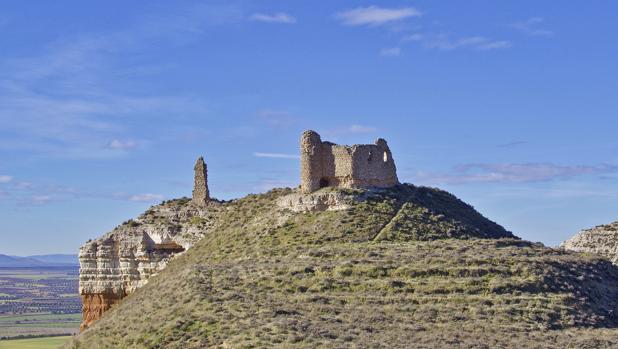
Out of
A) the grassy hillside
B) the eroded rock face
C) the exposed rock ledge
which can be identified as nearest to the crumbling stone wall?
the exposed rock ledge

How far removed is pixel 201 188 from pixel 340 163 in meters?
12.8

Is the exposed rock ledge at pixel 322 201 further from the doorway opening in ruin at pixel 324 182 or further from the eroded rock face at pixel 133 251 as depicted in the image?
the eroded rock face at pixel 133 251

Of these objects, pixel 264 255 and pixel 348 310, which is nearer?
pixel 348 310

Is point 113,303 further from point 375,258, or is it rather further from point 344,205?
point 375,258

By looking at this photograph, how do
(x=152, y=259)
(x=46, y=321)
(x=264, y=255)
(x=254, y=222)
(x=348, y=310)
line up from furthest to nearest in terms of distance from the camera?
(x=46, y=321) < (x=152, y=259) < (x=254, y=222) < (x=264, y=255) < (x=348, y=310)

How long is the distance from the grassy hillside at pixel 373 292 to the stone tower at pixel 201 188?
988 cm

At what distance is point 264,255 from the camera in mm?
52156

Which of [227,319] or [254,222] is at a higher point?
[254,222]

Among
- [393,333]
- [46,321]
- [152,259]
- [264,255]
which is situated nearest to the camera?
[393,333]

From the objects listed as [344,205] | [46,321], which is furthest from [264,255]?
[46,321]

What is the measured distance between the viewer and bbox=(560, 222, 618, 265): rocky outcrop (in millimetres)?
71625

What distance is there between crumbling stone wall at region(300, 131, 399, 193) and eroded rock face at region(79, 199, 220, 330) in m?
9.08

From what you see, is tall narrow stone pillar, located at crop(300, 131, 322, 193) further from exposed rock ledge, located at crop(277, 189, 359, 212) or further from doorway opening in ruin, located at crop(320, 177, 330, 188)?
exposed rock ledge, located at crop(277, 189, 359, 212)

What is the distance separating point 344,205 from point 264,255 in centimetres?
550
